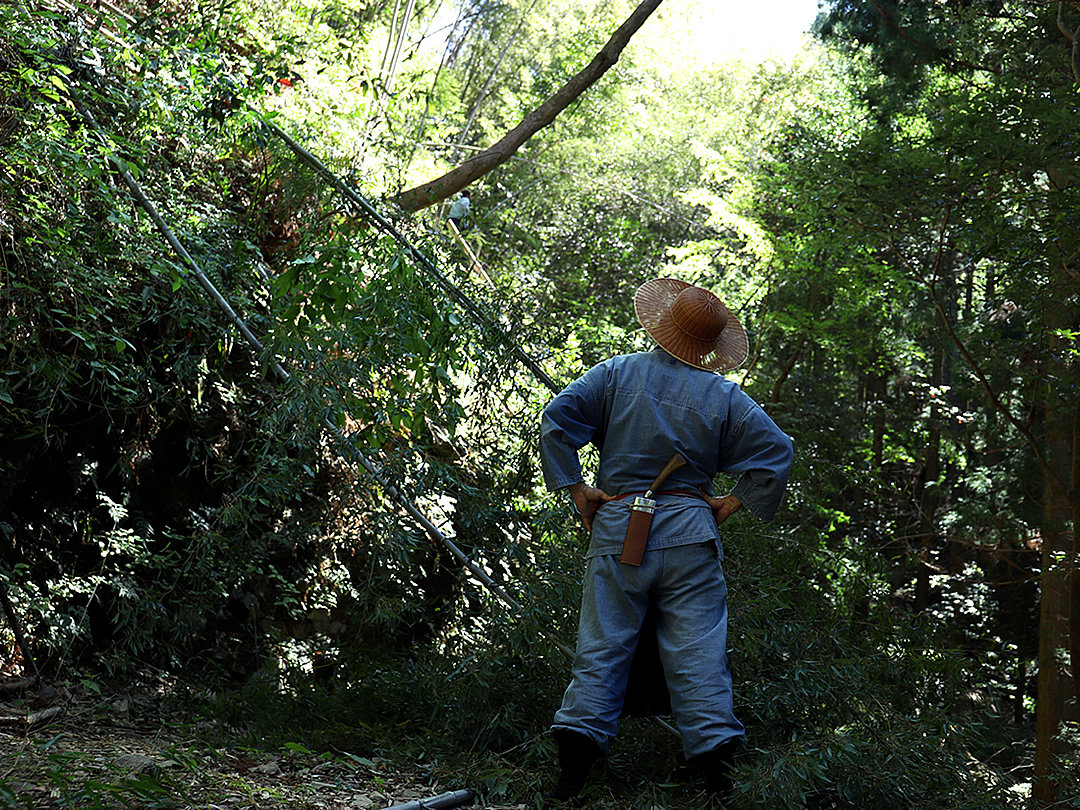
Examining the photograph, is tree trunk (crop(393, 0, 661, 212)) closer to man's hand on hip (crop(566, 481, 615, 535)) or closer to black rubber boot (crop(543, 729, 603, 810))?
man's hand on hip (crop(566, 481, 615, 535))

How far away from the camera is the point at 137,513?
4.39 meters

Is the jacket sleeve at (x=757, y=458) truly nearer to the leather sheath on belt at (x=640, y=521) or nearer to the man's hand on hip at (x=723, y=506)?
the man's hand on hip at (x=723, y=506)

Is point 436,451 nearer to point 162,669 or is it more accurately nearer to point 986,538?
point 162,669

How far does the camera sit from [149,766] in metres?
2.46

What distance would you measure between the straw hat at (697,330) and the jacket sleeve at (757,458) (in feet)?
0.59

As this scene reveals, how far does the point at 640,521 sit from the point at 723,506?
32 cm

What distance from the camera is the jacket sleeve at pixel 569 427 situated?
2.99m

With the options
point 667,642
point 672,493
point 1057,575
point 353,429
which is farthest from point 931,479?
point 667,642

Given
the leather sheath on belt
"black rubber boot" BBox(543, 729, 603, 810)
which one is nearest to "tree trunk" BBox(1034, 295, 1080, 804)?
the leather sheath on belt

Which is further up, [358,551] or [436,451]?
[436,451]

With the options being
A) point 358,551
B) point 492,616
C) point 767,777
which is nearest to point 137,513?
point 358,551

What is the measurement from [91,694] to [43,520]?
0.98m

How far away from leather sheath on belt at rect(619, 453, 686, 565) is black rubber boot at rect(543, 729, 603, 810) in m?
0.56

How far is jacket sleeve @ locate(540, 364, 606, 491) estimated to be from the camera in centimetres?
299
